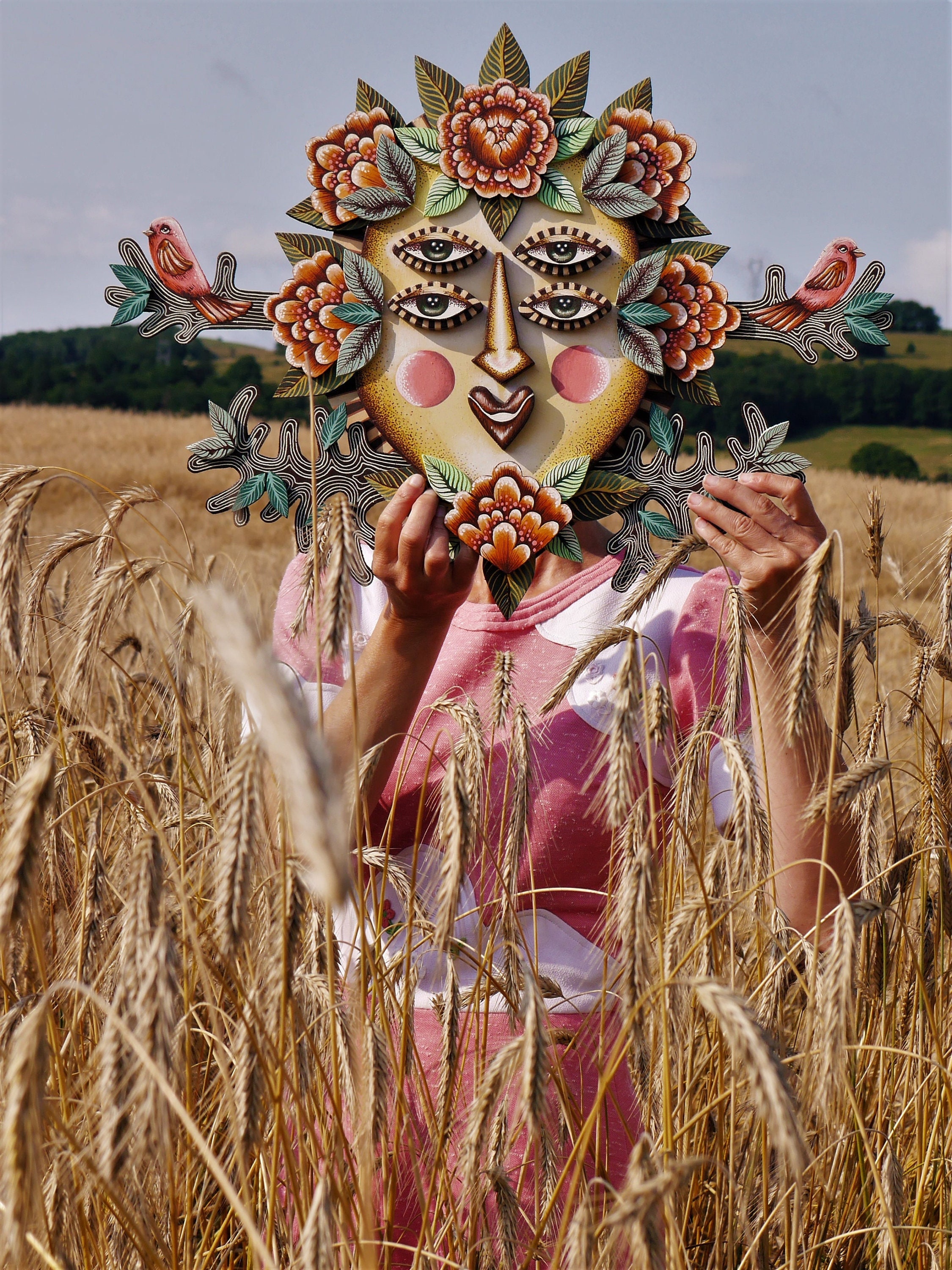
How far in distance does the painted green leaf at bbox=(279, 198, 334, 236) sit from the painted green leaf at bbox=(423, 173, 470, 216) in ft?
0.55

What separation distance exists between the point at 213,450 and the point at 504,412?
1.59ft

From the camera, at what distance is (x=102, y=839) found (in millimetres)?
1564

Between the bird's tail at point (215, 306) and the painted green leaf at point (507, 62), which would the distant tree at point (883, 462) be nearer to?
the painted green leaf at point (507, 62)

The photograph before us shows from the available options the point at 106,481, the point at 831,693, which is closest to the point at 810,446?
the point at 106,481

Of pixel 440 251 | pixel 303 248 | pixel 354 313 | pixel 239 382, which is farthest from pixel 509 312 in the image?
pixel 239 382

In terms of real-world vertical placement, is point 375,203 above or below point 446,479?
above

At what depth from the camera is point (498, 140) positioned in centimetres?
155

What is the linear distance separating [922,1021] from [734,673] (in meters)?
0.68

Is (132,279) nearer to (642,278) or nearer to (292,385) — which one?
(292,385)

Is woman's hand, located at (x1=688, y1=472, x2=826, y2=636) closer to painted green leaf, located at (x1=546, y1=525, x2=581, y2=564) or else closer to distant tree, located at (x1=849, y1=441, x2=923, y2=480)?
painted green leaf, located at (x1=546, y1=525, x2=581, y2=564)

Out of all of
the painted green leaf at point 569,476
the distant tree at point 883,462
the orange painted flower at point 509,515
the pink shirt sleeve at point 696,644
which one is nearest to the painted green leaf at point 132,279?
the orange painted flower at point 509,515

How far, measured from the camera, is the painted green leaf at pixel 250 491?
5.16ft

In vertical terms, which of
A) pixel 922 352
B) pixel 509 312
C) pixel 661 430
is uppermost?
pixel 922 352

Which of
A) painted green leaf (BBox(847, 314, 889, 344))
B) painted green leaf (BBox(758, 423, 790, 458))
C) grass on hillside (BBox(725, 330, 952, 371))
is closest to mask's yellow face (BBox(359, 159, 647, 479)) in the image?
painted green leaf (BBox(758, 423, 790, 458))
